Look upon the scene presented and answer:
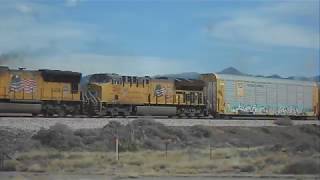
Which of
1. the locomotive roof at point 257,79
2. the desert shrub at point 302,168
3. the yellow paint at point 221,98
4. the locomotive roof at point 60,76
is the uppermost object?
the locomotive roof at point 257,79

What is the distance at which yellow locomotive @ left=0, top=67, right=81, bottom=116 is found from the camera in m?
35.5

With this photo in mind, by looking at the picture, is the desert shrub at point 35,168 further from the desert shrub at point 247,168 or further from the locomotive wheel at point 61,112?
the locomotive wheel at point 61,112

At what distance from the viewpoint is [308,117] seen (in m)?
53.7

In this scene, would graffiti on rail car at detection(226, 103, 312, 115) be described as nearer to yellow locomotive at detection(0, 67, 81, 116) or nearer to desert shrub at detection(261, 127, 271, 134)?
desert shrub at detection(261, 127, 271, 134)

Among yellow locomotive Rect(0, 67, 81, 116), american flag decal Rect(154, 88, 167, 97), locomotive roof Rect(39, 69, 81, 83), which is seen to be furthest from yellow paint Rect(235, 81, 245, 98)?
yellow locomotive Rect(0, 67, 81, 116)

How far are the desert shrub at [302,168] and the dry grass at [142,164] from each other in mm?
415

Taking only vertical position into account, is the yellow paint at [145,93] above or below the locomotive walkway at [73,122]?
above

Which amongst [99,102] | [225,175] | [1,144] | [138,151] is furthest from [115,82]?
[225,175]

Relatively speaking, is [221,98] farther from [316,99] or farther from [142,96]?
[316,99]

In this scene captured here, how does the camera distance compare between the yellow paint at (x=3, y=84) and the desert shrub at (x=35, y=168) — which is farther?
the yellow paint at (x=3, y=84)

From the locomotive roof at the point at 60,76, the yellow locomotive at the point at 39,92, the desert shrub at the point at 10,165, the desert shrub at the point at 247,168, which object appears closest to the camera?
the desert shrub at the point at 247,168

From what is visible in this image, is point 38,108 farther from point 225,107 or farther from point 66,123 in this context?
point 225,107

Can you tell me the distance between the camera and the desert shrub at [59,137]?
108ft

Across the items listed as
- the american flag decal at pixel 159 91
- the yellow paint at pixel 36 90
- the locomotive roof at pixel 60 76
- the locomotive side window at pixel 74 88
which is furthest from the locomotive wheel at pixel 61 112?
the american flag decal at pixel 159 91
